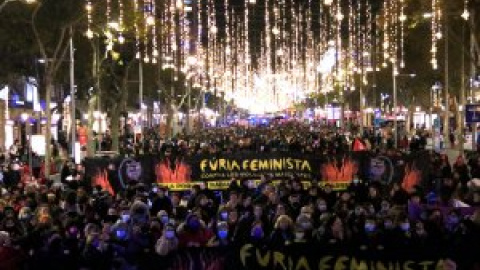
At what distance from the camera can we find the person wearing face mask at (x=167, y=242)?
12.8 metres

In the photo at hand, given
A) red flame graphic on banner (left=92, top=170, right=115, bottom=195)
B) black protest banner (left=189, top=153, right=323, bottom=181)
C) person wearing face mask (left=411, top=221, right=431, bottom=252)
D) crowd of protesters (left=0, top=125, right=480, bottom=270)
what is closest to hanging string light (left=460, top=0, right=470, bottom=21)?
black protest banner (left=189, top=153, right=323, bottom=181)

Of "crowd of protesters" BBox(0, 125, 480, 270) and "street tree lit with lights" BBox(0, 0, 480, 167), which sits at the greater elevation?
"street tree lit with lights" BBox(0, 0, 480, 167)

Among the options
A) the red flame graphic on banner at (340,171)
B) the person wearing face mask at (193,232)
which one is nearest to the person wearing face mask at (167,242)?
the person wearing face mask at (193,232)

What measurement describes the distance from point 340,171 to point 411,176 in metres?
1.99

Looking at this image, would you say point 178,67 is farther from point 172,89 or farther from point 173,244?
point 173,244

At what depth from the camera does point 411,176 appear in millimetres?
25797

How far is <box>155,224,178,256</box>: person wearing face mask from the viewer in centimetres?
1275

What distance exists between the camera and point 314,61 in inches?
4589

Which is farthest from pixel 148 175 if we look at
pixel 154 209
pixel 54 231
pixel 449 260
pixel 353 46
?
pixel 353 46

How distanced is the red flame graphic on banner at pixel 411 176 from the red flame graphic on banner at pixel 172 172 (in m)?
6.18

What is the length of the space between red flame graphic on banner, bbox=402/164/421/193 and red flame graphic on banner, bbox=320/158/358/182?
141 centimetres

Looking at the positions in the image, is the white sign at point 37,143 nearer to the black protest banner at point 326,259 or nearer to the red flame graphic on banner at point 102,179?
the red flame graphic on banner at point 102,179

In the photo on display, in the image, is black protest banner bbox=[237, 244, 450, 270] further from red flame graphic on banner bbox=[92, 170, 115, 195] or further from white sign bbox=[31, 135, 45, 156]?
Answer: white sign bbox=[31, 135, 45, 156]

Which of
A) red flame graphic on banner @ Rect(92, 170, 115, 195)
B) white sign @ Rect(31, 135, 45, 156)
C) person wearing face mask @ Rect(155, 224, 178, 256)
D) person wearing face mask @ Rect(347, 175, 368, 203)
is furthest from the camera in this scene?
white sign @ Rect(31, 135, 45, 156)
